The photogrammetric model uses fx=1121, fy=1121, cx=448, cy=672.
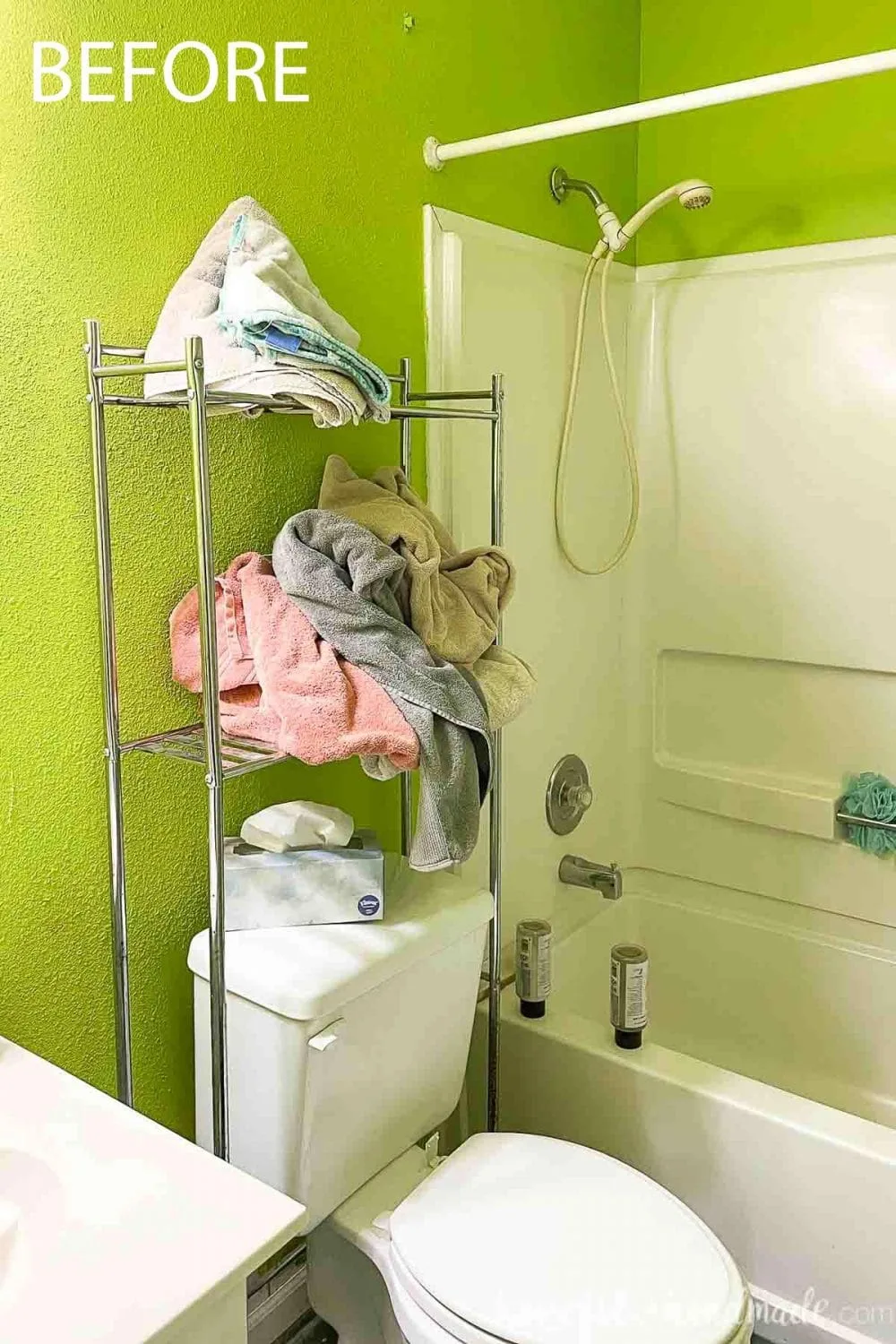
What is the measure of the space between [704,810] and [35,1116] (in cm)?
164

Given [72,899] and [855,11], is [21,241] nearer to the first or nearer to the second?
[72,899]

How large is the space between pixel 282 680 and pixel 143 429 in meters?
0.39

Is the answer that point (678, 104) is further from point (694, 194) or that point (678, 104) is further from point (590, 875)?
point (590, 875)

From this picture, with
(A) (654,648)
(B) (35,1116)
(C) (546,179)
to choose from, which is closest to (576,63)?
(C) (546,179)

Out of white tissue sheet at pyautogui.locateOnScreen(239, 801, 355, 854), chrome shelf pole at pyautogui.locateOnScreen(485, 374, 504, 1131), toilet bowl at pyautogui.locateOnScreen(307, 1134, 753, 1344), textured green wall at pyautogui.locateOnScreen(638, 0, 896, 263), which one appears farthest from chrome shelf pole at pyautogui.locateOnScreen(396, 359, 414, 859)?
textured green wall at pyautogui.locateOnScreen(638, 0, 896, 263)

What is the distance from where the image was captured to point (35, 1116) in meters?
1.19

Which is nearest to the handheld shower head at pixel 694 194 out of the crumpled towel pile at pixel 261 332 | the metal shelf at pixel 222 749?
the crumpled towel pile at pixel 261 332

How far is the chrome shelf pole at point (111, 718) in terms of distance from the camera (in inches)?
54.4

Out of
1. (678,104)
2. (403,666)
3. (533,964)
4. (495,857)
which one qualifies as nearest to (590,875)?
(533,964)

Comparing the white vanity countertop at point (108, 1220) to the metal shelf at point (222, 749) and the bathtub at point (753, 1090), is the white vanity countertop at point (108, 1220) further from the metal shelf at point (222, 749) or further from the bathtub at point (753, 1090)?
the bathtub at point (753, 1090)

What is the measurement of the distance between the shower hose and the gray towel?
84 cm

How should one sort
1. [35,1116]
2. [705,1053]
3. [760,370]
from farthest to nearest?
[705,1053] → [760,370] → [35,1116]

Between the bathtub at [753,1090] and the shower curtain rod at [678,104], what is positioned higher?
the shower curtain rod at [678,104]

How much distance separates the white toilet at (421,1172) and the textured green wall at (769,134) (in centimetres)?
146
